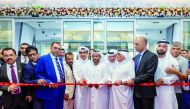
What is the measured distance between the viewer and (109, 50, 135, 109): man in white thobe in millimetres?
6066

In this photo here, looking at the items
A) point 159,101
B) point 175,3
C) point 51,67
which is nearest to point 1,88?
point 51,67

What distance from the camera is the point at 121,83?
603 cm

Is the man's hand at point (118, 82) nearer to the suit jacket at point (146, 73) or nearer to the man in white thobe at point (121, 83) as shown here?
the man in white thobe at point (121, 83)

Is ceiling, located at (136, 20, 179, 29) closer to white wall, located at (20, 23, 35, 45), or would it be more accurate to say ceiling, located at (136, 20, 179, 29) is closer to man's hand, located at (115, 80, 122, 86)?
white wall, located at (20, 23, 35, 45)

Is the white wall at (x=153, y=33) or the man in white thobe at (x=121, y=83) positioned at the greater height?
the white wall at (x=153, y=33)

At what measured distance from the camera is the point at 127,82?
19.4 feet

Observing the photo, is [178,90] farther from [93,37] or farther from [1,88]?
[93,37]

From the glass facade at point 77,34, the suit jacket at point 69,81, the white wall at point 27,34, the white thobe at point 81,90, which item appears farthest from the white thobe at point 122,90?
the white wall at point 27,34

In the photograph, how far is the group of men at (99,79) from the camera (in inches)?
226

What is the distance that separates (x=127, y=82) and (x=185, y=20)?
4.99 metres

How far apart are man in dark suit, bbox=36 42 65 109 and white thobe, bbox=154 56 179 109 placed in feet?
5.67

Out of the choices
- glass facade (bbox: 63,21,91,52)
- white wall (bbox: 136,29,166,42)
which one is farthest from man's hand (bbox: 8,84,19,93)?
white wall (bbox: 136,29,166,42)

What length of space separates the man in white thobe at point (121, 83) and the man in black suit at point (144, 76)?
196 mm

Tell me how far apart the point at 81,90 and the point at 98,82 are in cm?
38
